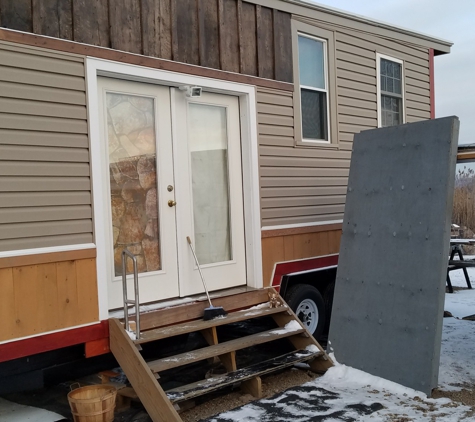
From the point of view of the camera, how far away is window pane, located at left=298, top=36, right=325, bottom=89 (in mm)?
6504

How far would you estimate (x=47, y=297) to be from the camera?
4211mm

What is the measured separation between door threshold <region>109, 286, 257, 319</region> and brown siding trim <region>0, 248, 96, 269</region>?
0.56 meters

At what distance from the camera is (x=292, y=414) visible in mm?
4383

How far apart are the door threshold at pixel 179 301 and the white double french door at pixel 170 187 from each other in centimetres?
5

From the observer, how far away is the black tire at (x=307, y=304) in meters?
6.18

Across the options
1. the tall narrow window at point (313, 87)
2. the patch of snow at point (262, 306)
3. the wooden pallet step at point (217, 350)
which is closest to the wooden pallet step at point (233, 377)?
the wooden pallet step at point (217, 350)

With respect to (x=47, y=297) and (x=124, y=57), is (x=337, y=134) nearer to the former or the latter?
(x=124, y=57)

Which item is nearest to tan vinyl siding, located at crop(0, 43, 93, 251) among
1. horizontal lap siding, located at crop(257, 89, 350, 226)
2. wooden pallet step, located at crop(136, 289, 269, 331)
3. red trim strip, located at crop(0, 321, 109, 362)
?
red trim strip, located at crop(0, 321, 109, 362)

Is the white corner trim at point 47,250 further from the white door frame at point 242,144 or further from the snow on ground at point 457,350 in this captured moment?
the snow on ground at point 457,350

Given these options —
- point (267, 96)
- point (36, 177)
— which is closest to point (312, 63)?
point (267, 96)

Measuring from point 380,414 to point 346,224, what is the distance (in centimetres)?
195

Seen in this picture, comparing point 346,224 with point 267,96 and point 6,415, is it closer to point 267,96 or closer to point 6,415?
point 267,96

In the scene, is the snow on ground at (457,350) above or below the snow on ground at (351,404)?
below

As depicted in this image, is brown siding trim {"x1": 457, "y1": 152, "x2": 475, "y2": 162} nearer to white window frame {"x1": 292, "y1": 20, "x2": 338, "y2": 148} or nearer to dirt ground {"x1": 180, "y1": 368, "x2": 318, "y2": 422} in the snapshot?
white window frame {"x1": 292, "y1": 20, "x2": 338, "y2": 148}
